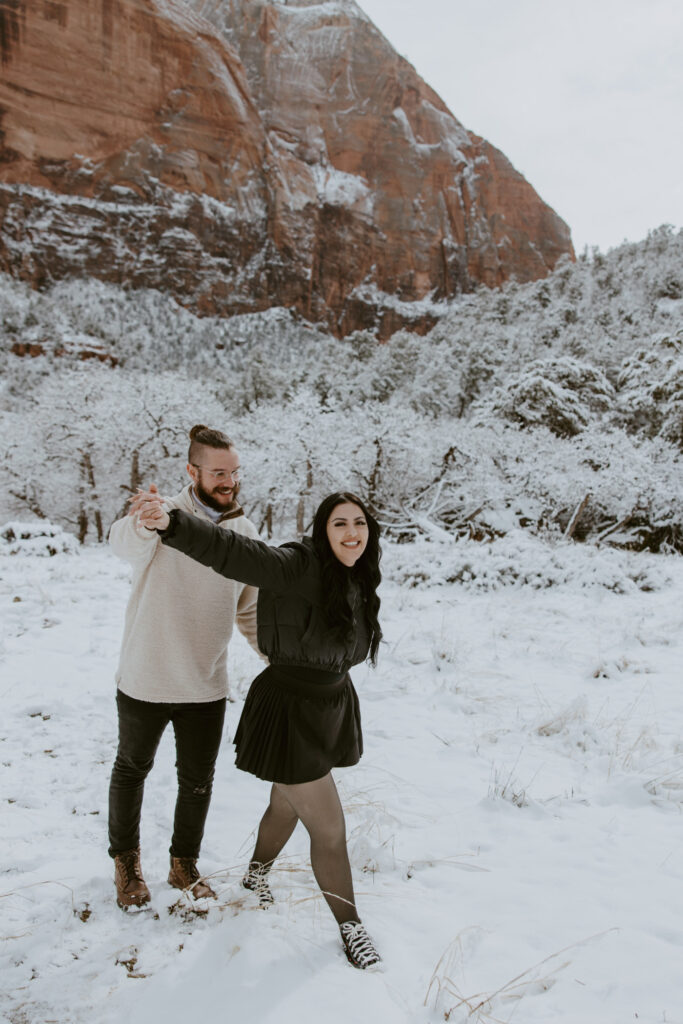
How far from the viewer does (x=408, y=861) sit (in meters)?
2.80

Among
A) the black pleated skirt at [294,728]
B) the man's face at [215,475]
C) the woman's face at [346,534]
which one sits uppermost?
the man's face at [215,475]

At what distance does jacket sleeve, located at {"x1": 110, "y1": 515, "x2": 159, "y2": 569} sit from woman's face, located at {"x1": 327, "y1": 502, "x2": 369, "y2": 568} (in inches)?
27.4

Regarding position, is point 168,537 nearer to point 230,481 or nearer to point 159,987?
point 230,481

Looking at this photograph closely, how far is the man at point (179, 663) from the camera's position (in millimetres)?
2254

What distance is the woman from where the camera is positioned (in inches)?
81.4

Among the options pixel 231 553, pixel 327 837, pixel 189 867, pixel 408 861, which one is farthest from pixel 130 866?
pixel 231 553

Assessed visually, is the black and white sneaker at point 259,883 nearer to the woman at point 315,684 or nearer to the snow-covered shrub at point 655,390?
the woman at point 315,684

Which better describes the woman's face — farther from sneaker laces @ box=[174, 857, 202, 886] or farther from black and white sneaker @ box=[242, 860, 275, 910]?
sneaker laces @ box=[174, 857, 202, 886]

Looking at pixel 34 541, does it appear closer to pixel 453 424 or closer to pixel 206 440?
pixel 206 440

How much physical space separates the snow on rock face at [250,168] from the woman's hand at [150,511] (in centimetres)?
10383

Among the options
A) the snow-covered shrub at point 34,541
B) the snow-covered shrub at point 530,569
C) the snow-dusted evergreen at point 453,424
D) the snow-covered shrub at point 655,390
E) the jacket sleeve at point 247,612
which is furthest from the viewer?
the snow-covered shrub at point 655,390

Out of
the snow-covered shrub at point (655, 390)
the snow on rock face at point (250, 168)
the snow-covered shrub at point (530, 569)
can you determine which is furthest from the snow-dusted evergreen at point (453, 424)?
the snow on rock face at point (250, 168)

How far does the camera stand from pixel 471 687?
17.3 feet

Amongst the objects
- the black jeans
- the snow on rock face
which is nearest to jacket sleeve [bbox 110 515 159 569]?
the black jeans
